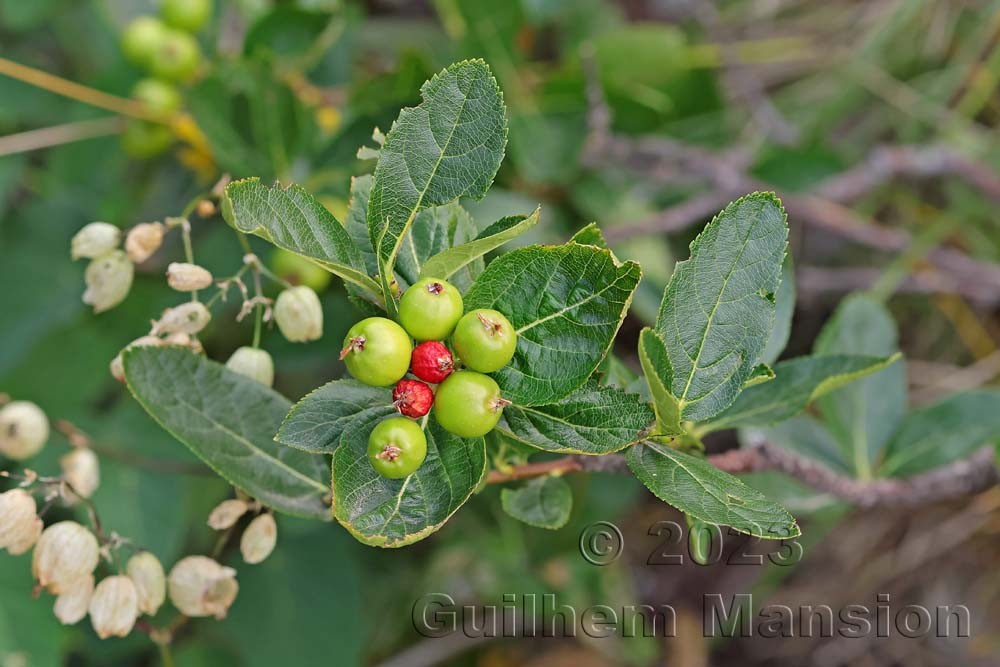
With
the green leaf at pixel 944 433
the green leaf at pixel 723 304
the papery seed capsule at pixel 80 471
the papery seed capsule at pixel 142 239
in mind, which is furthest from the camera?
the green leaf at pixel 944 433

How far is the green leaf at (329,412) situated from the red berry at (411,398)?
0.05 meters

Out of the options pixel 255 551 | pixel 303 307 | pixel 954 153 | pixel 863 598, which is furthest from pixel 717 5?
pixel 255 551

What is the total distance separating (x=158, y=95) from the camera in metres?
1.68

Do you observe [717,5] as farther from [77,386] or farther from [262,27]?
[77,386]

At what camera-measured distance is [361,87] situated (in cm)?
169

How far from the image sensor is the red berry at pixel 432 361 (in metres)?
0.78

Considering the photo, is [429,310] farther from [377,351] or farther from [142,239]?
[142,239]

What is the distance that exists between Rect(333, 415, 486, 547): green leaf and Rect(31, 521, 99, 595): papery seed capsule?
1.31 feet

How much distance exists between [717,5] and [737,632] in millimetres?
1732

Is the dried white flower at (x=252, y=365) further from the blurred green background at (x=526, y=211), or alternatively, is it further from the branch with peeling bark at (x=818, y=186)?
the branch with peeling bark at (x=818, y=186)

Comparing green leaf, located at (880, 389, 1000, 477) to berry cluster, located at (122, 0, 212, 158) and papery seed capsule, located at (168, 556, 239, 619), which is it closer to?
papery seed capsule, located at (168, 556, 239, 619)

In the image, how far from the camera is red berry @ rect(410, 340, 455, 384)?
78cm

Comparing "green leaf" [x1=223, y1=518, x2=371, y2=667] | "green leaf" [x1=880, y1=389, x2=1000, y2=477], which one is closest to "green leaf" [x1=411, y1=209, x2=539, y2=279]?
"green leaf" [x1=880, y1=389, x2=1000, y2=477]

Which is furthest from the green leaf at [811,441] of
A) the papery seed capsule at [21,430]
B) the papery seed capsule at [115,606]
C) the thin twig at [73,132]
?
the thin twig at [73,132]
